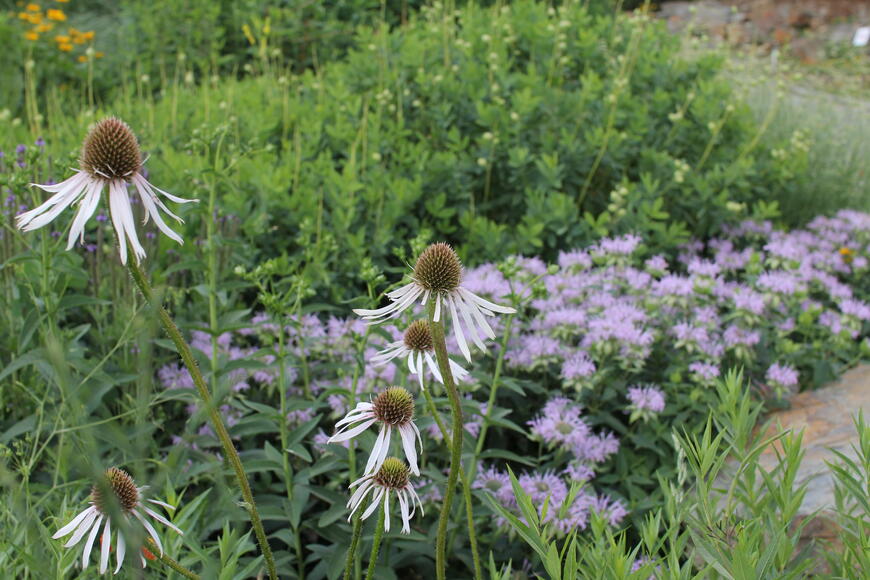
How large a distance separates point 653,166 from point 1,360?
2.76 meters

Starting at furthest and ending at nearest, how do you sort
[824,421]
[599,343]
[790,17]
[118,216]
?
1. [790,17]
2. [824,421]
3. [599,343]
4. [118,216]

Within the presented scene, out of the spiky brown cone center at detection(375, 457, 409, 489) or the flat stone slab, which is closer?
the spiky brown cone center at detection(375, 457, 409, 489)

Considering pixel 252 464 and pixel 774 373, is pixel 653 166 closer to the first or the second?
pixel 774 373

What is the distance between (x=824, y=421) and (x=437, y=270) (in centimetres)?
192

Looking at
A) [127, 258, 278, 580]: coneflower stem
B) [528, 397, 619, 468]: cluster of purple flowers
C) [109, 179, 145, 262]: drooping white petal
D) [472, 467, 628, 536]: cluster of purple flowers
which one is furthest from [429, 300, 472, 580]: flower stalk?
[528, 397, 619, 468]: cluster of purple flowers

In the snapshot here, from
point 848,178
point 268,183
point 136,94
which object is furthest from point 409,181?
point 136,94

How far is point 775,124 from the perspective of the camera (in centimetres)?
487

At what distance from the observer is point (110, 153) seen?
43.2 inches

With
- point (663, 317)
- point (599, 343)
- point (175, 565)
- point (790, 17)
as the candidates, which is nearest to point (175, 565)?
point (175, 565)

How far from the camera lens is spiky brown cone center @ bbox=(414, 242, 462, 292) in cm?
120

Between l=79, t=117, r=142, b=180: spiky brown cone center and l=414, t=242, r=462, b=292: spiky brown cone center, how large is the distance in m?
0.41

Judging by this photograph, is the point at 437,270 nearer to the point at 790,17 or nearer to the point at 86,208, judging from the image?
the point at 86,208

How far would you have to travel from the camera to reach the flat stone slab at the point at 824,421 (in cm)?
227

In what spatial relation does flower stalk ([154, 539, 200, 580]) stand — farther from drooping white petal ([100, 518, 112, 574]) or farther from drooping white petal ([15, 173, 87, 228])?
drooping white petal ([15, 173, 87, 228])
